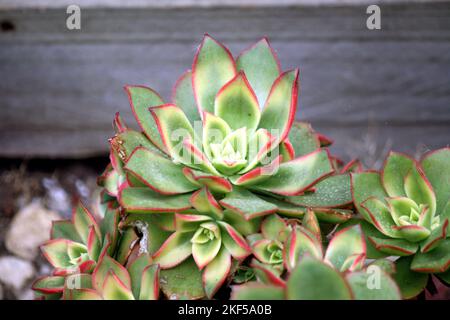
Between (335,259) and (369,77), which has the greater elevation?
(369,77)

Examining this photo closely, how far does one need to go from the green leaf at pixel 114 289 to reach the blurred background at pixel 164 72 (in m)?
1.24

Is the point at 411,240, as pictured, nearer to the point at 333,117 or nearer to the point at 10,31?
the point at 333,117

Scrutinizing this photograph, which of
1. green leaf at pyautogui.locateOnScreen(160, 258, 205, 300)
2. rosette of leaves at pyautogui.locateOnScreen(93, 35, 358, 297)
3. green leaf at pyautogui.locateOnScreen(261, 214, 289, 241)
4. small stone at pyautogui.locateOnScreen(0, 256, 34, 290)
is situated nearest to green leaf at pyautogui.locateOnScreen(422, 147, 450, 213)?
rosette of leaves at pyautogui.locateOnScreen(93, 35, 358, 297)

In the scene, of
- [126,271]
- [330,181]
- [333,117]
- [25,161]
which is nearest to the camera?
[126,271]

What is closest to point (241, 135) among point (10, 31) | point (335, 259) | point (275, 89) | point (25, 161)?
point (275, 89)

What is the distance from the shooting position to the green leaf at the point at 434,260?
2.16ft

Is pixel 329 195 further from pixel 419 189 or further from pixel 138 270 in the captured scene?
pixel 138 270

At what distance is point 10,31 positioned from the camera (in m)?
1.87

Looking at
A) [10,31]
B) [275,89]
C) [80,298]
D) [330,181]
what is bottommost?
[80,298]

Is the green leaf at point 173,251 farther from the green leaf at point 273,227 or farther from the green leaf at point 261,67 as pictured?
the green leaf at point 261,67

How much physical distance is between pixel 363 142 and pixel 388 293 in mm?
1523

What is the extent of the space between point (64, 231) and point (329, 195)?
14.7 inches

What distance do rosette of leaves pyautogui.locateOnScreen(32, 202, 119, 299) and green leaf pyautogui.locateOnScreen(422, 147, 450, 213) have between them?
0.39 metres

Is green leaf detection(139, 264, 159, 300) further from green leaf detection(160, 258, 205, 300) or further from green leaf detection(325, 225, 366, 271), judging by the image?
green leaf detection(325, 225, 366, 271)
